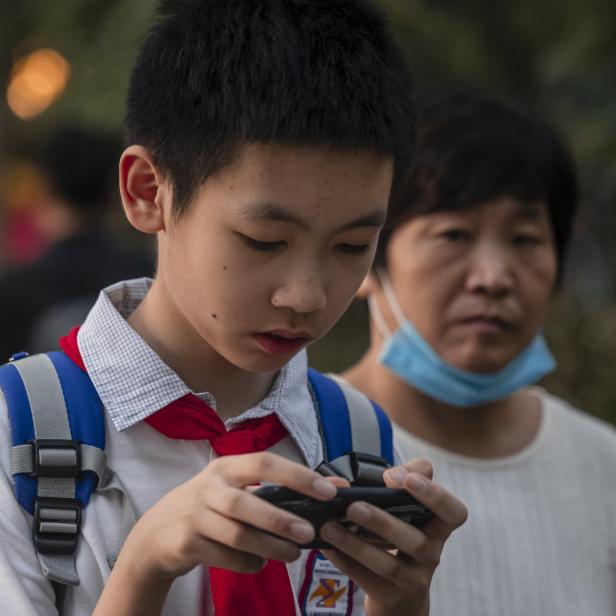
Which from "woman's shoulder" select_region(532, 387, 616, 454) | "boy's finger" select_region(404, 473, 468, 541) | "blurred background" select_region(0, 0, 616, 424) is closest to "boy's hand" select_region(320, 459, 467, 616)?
"boy's finger" select_region(404, 473, 468, 541)

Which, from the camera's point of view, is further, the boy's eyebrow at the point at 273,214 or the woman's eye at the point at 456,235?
the woman's eye at the point at 456,235

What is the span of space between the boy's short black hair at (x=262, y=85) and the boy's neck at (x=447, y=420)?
1.34 meters

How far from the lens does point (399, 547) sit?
2094 millimetres

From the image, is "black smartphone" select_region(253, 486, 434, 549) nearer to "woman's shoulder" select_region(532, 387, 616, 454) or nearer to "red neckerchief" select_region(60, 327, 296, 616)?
"red neckerchief" select_region(60, 327, 296, 616)

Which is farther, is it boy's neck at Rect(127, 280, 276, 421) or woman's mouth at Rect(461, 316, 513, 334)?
woman's mouth at Rect(461, 316, 513, 334)

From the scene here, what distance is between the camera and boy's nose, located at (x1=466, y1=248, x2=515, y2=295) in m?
3.63

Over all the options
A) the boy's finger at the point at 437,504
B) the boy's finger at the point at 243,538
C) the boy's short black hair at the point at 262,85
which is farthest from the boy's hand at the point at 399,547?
the boy's short black hair at the point at 262,85

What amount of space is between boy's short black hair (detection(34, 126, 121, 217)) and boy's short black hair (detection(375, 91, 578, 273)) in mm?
2436

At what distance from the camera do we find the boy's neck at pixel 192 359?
8.21 ft

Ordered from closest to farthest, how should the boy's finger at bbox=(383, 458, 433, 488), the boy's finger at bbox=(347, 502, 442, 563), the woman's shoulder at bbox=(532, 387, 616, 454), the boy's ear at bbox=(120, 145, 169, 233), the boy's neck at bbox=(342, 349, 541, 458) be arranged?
the boy's finger at bbox=(347, 502, 442, 563)
the boy's finger at bbox=(383, 458, 433, 488)
the boy's ear at bbox=(120, 145, 169, 233)
the boy's neck at bbox=(342, 349, 541, 458)
the woman's shoulder at bbox=(532, 387, 616, 454)

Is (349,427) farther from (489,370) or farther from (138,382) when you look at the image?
(489,370)

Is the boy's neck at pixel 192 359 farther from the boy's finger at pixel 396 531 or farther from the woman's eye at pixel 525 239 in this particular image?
the woman's eye at pixel 525 239

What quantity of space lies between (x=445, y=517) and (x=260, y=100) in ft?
2.59

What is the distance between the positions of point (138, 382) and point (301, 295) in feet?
1.22
